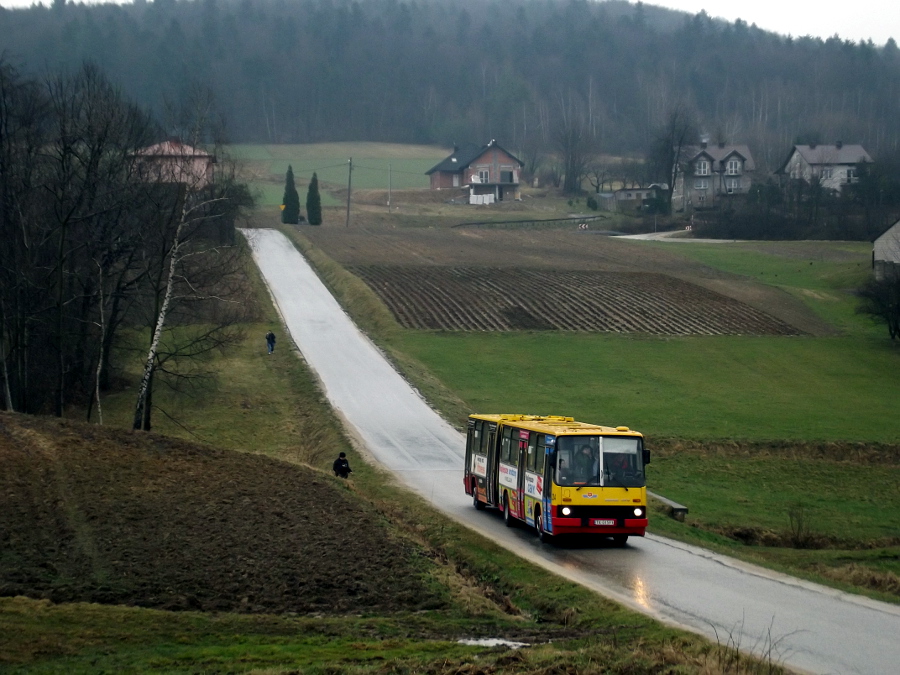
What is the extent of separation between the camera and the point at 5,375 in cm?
3169

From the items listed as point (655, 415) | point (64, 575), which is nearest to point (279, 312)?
point (655, 415)

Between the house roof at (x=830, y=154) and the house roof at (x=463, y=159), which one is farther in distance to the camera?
the house roof at (x=463, y=159)

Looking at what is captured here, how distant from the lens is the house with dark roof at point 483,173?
13875 cm

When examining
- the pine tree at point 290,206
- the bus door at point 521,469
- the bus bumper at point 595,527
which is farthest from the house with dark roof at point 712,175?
the bus bumper at point 595,527

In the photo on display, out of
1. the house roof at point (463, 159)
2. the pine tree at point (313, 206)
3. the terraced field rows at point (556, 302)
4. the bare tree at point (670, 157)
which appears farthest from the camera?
the house roof at point (463, 159)

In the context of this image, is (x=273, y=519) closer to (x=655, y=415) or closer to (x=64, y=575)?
(x=64, y=575)

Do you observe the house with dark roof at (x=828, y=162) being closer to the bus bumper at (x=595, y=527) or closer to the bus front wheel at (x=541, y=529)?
the bus front wheel at (x=541, y=529)

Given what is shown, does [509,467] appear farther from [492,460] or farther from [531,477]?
[531,477]

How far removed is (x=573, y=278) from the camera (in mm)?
71125

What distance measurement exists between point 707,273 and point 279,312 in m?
35.6

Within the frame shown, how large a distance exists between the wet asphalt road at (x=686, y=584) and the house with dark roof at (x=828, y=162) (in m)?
107

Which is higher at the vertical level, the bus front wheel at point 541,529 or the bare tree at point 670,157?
the bare tree at point 670,157

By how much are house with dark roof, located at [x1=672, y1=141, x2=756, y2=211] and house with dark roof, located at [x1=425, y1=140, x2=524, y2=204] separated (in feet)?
74.1

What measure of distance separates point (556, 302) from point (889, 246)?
1208 inches
